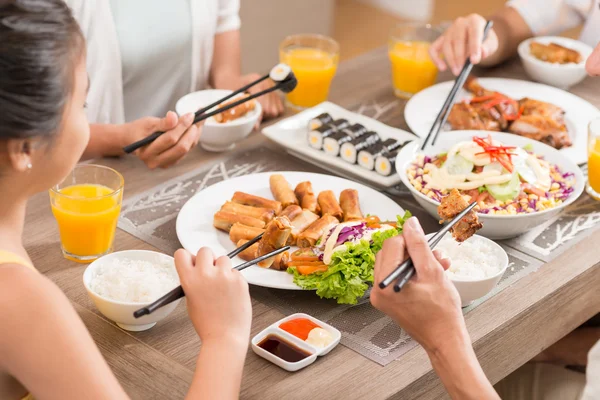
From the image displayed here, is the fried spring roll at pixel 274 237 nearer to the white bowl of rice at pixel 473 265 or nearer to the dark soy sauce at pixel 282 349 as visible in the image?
the dark soy sauce at pixel 282 349

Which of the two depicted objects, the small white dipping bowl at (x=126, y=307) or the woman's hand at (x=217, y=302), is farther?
the small white dipping bowl at (x=126, y=307)

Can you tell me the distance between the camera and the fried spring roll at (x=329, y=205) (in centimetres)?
179

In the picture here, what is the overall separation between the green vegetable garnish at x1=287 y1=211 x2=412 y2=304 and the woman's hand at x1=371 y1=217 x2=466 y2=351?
0.19m

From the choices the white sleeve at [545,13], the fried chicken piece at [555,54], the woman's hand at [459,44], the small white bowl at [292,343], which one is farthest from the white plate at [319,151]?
the white sleeve at [545,13]

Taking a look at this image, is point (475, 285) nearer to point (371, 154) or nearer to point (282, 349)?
point (282, 349)

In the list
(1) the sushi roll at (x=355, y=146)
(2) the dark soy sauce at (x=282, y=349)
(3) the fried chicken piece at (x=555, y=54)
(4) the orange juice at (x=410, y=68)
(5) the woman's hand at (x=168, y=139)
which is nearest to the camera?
(2) the dark soy sauce at (x=282, y=349)

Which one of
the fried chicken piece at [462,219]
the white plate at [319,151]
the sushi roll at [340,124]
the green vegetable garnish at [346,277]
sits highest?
the fried chicken piece at [462,219]

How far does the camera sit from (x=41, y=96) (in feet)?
3.64

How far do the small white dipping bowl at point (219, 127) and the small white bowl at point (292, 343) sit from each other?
0.75 metres

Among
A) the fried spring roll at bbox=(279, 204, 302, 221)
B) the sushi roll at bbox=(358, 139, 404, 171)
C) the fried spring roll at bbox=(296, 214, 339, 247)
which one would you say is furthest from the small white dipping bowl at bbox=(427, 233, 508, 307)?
the sushi roll at bbox=(358, 139, 404, 171)

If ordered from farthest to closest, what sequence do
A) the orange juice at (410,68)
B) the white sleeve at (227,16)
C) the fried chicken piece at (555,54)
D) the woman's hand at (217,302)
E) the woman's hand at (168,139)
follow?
1. the white sleeve at (227,16)
2. the fried chicken piece at (555,54)
3. the orange juice at (410,68)
4. the woman's hand at (168,139)
5. the woman's hand at (217,302)

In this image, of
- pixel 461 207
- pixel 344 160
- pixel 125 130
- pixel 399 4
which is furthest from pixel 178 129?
pixel 399 4

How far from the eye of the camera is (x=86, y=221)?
1588 millimetres

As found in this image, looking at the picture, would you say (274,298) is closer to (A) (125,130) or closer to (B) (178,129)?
(B) (178,129)
